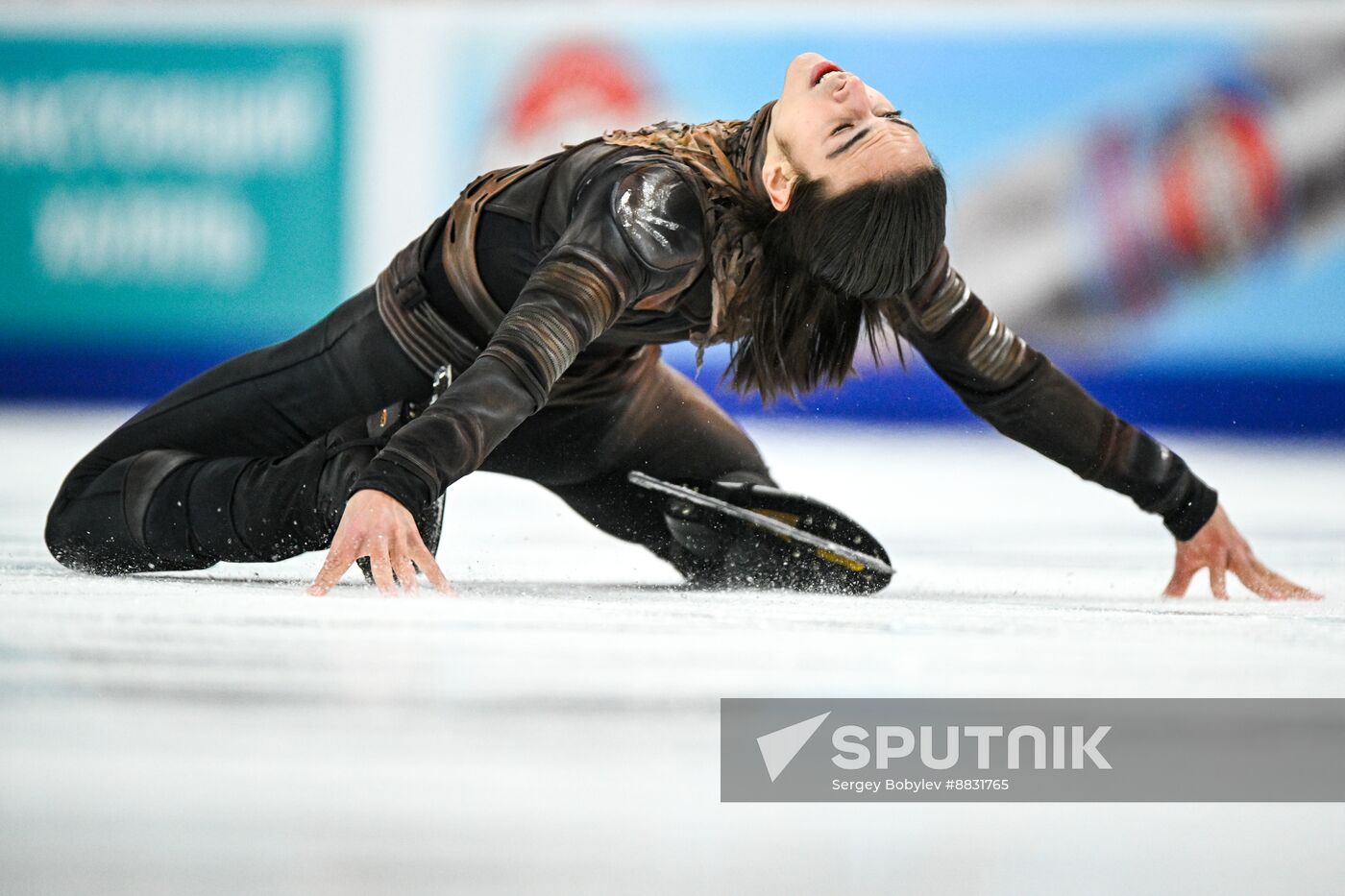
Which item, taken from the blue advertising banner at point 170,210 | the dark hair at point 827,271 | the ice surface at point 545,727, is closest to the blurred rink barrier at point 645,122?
the blue advertising banner at point 170,210

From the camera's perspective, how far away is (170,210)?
4652 mm

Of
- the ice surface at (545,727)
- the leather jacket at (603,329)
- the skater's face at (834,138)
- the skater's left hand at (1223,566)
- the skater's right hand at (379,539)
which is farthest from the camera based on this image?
the skater's left hand at (1223,566)

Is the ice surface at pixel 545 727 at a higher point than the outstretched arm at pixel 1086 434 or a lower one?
lower

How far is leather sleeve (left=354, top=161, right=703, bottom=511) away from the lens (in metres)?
1.51

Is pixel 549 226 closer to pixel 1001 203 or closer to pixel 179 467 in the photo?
pixel 179 467

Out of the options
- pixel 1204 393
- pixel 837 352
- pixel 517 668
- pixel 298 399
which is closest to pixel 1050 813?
pixel 517 668

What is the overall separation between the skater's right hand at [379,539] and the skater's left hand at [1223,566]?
3.70 feet

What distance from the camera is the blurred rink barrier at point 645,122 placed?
4.59 m

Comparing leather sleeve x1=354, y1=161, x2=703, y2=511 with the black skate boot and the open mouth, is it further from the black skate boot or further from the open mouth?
the black skate boot

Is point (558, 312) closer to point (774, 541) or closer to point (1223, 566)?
point (774, 541)

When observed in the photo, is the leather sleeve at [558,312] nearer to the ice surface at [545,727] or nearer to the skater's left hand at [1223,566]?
the ice surface at [545,727]

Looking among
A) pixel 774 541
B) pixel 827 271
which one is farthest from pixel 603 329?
pixel 774 541

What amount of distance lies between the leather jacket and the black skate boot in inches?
8.8

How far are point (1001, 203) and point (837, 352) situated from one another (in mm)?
3007
